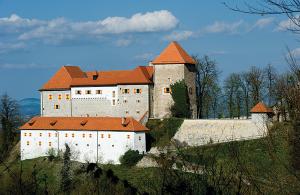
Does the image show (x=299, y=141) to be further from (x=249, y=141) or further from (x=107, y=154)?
(x=107, y=154)

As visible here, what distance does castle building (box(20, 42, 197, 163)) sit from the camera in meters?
41.0

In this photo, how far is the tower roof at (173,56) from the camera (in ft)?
144

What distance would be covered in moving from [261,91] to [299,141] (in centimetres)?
3810

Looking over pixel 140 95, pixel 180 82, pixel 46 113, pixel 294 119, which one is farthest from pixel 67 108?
pixel 294 119

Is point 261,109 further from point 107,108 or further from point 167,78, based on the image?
point 107,108

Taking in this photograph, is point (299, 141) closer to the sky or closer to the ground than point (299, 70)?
closer to the ground

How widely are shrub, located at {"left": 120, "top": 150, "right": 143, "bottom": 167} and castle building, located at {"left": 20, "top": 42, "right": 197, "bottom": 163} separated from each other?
2.09 feet

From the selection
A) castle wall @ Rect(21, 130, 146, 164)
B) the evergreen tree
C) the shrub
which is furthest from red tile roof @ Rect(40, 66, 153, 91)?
the shrub

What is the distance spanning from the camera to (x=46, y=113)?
48062 mm

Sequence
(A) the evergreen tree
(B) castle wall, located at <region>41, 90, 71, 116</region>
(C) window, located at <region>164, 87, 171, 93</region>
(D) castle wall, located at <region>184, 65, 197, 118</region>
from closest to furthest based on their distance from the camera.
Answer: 1. (A) the evergreen tree
2. (C) window, located at <region>164, 87, 171, 93</region>
3. (D) castle wall, located at <region>184, 65, 197, 118</region>
4. (B) castle wall, located at <region>41, 90, 71, 116</region>

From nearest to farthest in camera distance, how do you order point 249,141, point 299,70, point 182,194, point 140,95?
point 182,194, point 299,70, point 249,141, point 140,95

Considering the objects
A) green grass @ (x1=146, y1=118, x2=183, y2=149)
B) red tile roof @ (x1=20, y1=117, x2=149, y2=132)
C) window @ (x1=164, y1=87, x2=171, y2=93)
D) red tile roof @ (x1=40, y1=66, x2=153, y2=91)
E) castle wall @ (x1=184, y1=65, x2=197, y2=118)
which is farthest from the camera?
red tile roof @ (x1=40, y1=66, x2=153, y2=91)

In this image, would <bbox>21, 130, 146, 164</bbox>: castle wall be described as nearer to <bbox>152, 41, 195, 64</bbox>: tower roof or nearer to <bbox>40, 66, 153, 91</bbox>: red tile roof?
<bbox>40, 66, 153, 91</bbox>: red tile roof

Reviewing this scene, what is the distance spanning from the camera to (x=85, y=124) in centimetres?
4262
